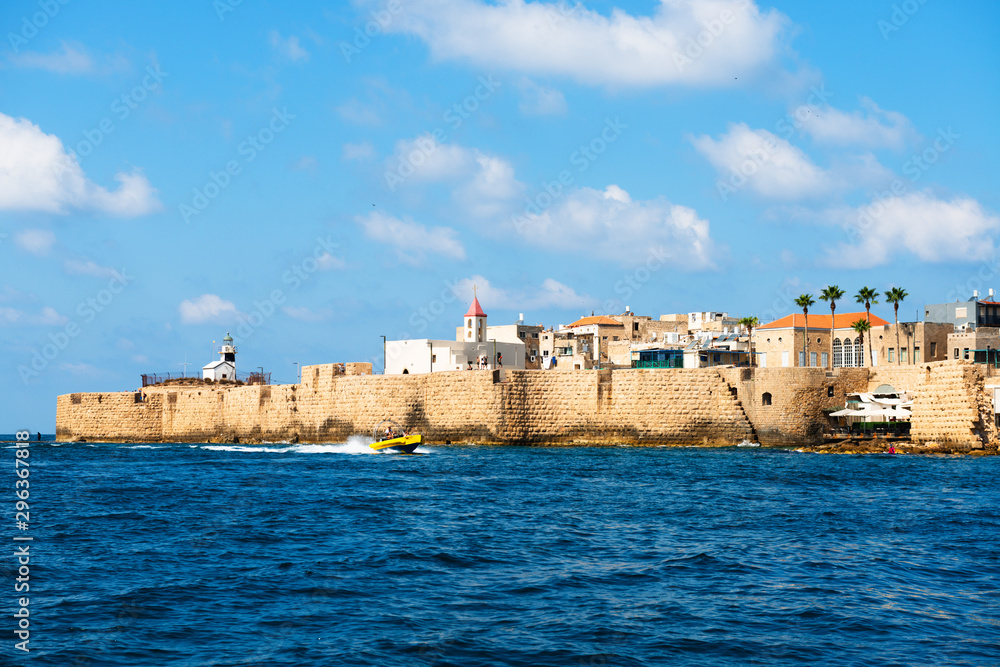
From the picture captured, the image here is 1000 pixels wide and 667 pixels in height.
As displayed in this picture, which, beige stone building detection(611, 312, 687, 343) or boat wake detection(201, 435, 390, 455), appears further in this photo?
beige stone building detection(611, 312, 687, 343)

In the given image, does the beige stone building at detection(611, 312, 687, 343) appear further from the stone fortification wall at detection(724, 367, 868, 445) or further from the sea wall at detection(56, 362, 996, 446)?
the stone fortification wall at detection(724, 367, 868, 445)

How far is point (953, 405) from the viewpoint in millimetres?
34719

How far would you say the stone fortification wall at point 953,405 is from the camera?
3391 cm

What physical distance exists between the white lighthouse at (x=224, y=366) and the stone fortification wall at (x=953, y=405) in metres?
48.3

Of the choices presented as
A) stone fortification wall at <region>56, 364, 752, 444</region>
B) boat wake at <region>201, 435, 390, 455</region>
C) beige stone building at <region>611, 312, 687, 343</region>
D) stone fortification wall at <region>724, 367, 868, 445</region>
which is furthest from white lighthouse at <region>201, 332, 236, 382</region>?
stone fortification wall at <region>724, 367, 868, 445</region>

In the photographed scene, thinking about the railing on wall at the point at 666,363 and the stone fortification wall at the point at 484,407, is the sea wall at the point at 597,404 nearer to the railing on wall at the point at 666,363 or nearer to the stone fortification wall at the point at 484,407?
the stone fortification wall at the point at 484,407

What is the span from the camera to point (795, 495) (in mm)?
22438

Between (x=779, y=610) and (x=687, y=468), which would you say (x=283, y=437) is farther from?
(x=779, y=610)

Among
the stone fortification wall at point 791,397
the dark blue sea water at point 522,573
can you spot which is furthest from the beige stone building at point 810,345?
the dark blue sea water at point 522,573

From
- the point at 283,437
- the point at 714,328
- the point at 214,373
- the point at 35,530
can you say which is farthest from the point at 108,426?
the point at 35,530

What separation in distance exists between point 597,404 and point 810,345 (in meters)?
17.0

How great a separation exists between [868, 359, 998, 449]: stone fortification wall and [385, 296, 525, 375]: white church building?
24836 mm

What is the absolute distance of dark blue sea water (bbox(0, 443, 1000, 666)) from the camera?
33.0 feet

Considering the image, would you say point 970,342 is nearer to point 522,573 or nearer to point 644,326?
point 644,326
